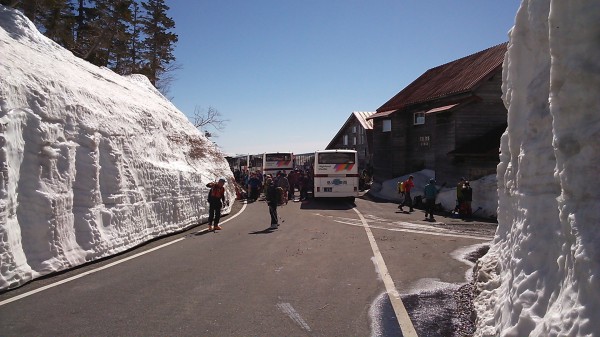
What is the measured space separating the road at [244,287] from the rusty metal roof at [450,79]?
15557 mm

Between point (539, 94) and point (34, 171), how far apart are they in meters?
8.14

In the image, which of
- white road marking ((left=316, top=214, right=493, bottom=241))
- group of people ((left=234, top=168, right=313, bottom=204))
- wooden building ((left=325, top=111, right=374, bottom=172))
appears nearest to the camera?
white road marking ((left=316, top=214, right=493, bottom=241))

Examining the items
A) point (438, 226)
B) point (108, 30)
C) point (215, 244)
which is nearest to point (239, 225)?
point (215, 244)

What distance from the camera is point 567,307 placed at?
10.3 feet

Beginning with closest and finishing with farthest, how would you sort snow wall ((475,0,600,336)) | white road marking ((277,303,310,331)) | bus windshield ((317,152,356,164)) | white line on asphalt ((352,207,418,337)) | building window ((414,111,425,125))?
snow wall ((475,0,600,336)) < white line on asphalt ((352,207,418,337)) < white road marking ((277,303,310,331)) < bus windshield ((317,152,356,164)) < building window ((414,111,425,125))

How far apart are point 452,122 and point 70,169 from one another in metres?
21.0

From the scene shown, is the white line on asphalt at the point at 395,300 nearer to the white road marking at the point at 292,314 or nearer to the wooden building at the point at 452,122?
the white road marking at the point at 292,314

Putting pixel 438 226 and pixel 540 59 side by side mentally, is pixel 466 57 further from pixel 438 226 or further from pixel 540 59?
pixel 540 59

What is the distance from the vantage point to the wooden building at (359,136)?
4158 cm

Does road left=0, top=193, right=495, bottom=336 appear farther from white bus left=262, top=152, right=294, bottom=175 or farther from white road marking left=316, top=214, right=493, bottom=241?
white bus left=262, top=152, right=294, bottom=175

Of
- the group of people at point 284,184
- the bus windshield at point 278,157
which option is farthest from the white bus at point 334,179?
the bus windshield at point 278,157

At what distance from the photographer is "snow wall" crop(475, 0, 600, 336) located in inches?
124

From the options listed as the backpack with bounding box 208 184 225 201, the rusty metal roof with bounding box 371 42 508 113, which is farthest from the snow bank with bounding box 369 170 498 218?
the backpack with bounding box 208 184 225 201

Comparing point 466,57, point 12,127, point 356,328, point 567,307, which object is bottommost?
point 356,328
